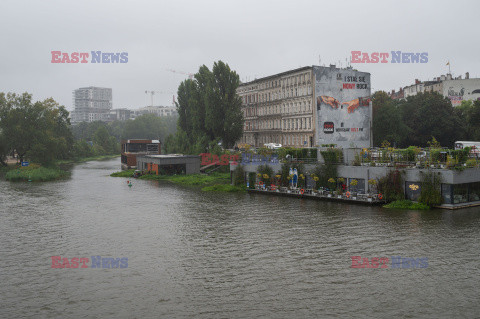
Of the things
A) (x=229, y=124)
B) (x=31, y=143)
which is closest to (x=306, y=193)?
(x=229, y=124)

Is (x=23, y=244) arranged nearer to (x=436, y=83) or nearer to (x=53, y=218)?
(x=53, y=218)

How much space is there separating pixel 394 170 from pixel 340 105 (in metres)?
37.6

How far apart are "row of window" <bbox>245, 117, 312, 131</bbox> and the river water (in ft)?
141

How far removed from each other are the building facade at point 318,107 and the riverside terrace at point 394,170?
27.6 metres

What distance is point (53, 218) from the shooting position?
127 feet

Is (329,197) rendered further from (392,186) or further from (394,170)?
(394,170)

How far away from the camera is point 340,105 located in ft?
250

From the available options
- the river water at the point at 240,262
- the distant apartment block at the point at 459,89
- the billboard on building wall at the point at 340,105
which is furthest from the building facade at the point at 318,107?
the distant apartment block at the point at 459,89

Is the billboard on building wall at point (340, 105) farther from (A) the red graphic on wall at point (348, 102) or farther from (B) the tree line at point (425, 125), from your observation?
(B) the tree line at point (425, 125)

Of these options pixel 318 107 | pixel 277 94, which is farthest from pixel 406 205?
pixel 277 94

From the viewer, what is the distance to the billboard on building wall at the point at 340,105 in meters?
75.6

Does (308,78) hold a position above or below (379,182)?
above

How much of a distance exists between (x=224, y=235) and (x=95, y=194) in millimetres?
30790

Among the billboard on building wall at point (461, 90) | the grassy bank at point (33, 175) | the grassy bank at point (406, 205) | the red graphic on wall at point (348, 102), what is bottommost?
the grassy bank at point (406, 205)
